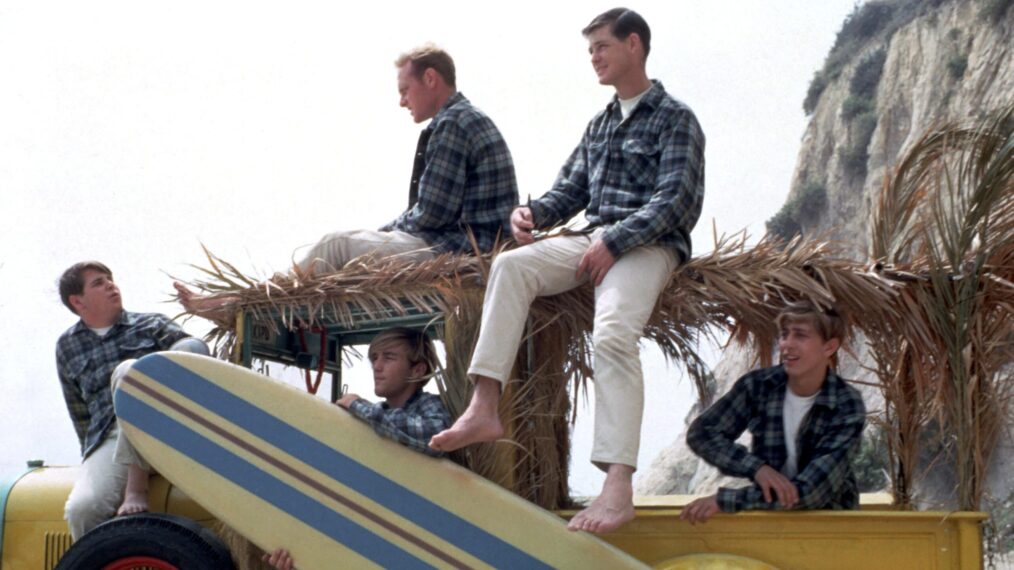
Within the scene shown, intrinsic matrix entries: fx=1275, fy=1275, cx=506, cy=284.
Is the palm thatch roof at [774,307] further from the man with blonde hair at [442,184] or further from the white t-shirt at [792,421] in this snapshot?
the white t-shirt at [792,421]

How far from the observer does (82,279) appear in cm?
545

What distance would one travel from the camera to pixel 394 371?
4648 millimetres

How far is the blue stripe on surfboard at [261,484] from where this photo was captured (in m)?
4.31

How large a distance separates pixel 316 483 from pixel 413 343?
640 mm

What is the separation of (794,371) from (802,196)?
1197 inches

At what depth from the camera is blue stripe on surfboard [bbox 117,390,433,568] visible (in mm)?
4312

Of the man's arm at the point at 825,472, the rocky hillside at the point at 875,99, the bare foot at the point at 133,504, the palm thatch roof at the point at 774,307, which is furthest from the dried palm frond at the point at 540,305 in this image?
the rocky hillside at the point at 875,99

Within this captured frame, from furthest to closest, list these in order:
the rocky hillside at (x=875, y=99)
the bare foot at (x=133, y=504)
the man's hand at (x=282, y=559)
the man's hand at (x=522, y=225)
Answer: the rocky hillside at (x=875, y=99)
the bare foot at (x=133, y=504)
the man's hand at (x=522, y=225)
the man's hand at (x=282, y=559)

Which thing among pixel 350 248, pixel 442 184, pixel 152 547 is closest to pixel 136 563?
pixel 152 547

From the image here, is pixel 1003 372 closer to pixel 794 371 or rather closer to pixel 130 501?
pixel 794 371

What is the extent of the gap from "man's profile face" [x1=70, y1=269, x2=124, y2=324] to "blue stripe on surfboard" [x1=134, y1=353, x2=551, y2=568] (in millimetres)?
1003

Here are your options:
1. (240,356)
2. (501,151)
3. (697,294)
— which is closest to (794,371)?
(697,294)

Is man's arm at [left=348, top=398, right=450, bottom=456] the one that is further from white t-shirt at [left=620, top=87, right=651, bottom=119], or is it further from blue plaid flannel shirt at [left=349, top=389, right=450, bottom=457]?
white t-shirt at [left=620, top=87, right=651, bottom=119]

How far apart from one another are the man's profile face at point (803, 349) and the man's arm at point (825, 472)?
0.18 meters
